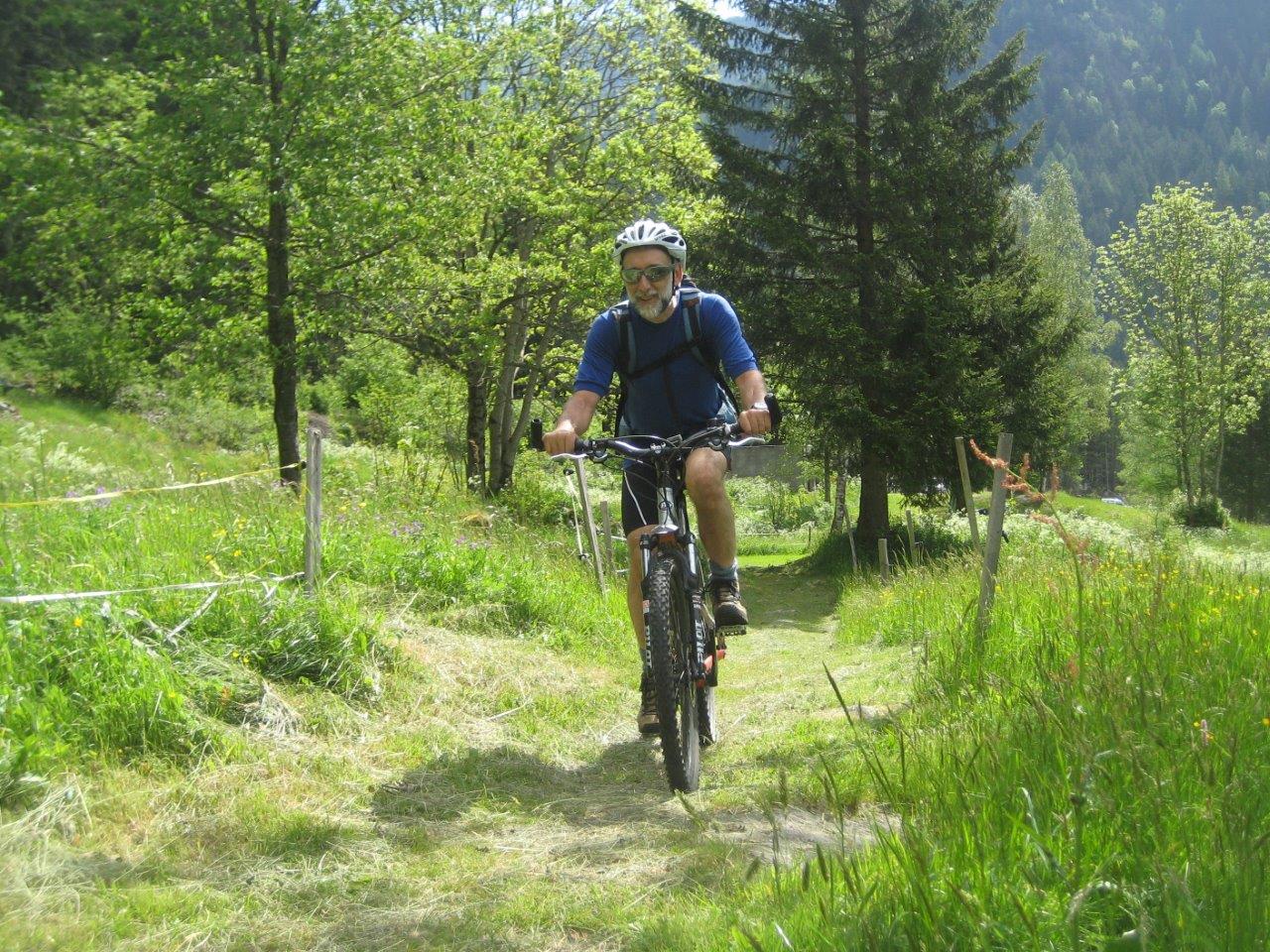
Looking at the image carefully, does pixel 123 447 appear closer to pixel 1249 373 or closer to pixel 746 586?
pixel 746 586

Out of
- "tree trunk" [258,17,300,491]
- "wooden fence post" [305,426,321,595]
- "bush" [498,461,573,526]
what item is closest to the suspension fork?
"wooden fence post" [305,426,321,595]

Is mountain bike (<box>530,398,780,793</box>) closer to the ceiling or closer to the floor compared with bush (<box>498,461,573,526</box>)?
closer to the ceiling

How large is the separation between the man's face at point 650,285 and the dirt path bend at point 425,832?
2.15 metres

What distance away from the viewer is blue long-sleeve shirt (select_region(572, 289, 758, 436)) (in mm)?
5242

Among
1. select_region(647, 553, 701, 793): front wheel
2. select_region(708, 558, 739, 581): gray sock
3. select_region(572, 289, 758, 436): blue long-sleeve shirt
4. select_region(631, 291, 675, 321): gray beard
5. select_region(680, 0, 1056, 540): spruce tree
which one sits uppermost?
select_region(680, 0, 1056, 540): spruce tree

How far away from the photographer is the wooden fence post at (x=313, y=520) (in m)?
6.06

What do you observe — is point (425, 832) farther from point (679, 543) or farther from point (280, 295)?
point (280, 295)

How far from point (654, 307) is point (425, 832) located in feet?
8.22

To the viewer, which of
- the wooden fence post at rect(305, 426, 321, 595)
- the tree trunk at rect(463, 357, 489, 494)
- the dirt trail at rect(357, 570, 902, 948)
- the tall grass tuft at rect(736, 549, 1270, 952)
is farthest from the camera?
the tree trunk at rect(463, 357, 489, 494)

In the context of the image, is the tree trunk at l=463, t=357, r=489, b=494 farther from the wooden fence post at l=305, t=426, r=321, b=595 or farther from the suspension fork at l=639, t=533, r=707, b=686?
the suspension fork at l=639, t=533, r=707, b=686

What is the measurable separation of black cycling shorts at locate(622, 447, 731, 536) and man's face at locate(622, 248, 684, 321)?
2.34 ft

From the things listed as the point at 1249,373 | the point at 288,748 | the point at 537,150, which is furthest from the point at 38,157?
the point at 1249,373

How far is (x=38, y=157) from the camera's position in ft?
43.7

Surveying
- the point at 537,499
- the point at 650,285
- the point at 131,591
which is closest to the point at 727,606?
the point at 650,285
